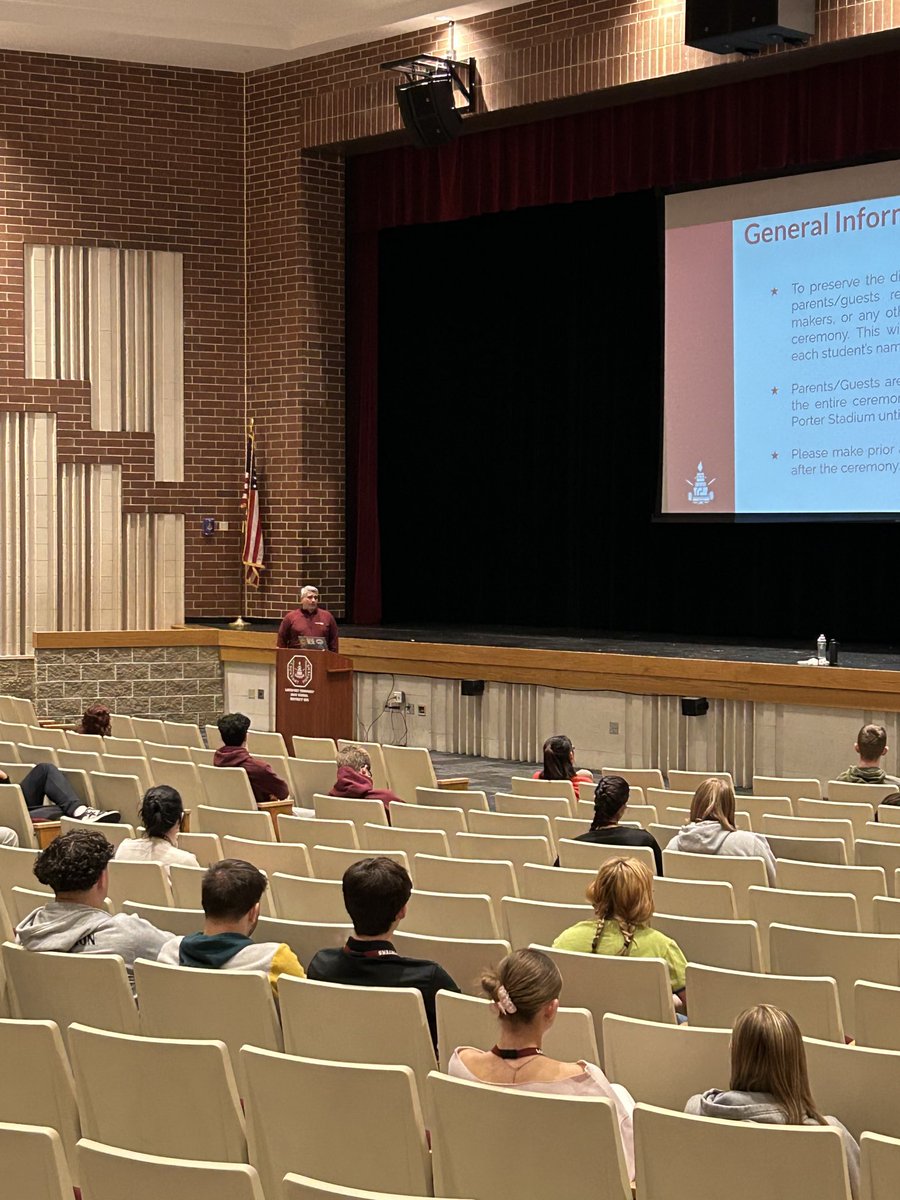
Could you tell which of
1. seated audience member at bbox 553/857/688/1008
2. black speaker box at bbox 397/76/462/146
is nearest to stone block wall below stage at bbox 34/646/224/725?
black speaker box at bbox 397/76/462/146

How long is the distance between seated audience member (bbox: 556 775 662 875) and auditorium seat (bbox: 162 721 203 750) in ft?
14.6

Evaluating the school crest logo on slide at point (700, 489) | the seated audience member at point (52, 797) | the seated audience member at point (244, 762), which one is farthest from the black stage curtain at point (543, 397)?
the seated audience member at point (52, 797)

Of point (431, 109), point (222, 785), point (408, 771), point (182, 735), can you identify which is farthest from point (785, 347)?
point (222, 785)

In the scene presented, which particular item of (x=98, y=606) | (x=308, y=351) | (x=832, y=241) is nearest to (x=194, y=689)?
(x=98, y=606)

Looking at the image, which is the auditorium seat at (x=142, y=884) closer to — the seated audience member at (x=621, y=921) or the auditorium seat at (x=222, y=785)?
the seated audience member at (x=621, y=921)

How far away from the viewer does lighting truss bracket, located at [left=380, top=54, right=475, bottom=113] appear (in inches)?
549

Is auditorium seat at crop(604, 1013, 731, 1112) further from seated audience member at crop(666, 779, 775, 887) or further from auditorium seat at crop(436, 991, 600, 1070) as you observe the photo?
Answer: seated audience member at crop(666, 779, 775, 887)

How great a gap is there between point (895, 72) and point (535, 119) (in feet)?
11.8

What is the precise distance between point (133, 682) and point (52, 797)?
7820 mm

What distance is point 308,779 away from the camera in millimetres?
8633

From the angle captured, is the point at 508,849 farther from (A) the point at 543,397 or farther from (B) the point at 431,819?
(A) the point at 543,397

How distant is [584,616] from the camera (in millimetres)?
16203

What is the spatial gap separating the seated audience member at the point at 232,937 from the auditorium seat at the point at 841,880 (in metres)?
2.08

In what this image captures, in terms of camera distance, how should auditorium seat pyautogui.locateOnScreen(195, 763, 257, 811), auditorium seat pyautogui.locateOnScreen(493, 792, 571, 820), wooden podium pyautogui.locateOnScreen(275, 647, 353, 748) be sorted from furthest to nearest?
wooden podium pyautogui.locateOnScreen(275, 647, 353, 748)
auditorium seat pyautogui.locateOnScreen(195, 763, 257, 811)
auditorium seat pyautogui.locateOnScreen(493, 792, 571, 820)
